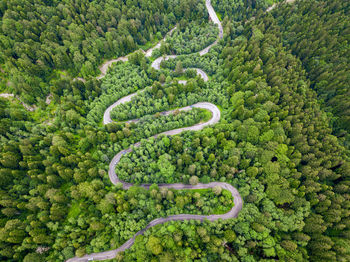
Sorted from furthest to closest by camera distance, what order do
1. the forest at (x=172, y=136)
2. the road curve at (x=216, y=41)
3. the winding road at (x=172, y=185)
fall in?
the road curve at (x=216, y=41) → the winding road at (x=172, y=185) → the forest at (x=172, y=136)

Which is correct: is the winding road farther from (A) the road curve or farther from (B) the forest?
(A) the road curve

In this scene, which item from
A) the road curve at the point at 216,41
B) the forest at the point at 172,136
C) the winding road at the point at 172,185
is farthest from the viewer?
the road curve at the point at 216,41

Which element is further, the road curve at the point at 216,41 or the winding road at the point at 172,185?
the road curve at the point at 216,41

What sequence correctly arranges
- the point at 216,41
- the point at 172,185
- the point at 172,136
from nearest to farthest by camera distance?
the point at 172,185
the point at 172,136
the point at 216,41

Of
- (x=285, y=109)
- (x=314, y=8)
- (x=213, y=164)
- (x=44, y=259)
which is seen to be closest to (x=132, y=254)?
(x=44, y=259)

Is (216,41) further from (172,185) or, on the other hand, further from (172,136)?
(172,185)

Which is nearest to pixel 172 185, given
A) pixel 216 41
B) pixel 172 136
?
pixel 172 136

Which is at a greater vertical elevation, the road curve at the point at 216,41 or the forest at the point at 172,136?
the road curve at the point at 216,41

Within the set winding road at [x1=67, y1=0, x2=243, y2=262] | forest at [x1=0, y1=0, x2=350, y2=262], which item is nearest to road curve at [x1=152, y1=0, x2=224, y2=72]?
winding road at [x1=67, y1=0, x2=243, y2=262]

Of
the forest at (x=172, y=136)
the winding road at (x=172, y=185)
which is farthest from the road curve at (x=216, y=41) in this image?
the forest at (x=172, y=136)

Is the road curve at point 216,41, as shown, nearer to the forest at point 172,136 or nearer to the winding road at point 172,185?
the winding road at point 172,185
